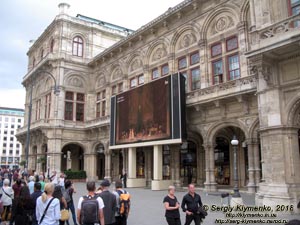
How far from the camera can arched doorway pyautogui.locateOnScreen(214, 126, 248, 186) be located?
21.4 m

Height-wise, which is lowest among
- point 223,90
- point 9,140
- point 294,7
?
point 223,90

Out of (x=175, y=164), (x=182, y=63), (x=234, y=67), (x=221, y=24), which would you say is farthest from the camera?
(x=182, y=63)

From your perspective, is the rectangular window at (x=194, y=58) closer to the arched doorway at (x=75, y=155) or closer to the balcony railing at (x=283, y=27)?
the balcony railing at (x=283, y=27)

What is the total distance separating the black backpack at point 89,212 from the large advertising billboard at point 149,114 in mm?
14869

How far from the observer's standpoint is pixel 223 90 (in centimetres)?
1970

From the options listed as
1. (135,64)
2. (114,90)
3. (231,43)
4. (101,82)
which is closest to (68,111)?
(101,82)

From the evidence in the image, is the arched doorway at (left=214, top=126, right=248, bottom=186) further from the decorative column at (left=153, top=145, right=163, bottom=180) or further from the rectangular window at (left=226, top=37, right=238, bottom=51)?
the rectangular window at (left=226, top=37, right=238, bottom=51)

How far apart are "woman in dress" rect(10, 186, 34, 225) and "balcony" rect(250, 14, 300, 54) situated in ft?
32.5

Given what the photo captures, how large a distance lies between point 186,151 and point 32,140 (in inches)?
847

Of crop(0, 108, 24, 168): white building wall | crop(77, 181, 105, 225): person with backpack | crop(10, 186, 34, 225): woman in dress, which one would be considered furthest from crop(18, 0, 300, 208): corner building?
crop(0, 108, 24, 168): white building wall

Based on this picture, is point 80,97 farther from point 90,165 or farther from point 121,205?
point 121,205

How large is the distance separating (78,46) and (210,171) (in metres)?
23.2

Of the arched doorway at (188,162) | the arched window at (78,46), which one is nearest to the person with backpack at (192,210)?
the arched doorway at (188,162)

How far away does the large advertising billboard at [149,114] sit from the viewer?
21.2 m
